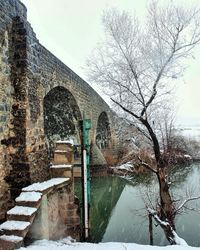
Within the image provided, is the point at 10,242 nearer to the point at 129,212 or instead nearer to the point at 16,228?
the point at 16,228

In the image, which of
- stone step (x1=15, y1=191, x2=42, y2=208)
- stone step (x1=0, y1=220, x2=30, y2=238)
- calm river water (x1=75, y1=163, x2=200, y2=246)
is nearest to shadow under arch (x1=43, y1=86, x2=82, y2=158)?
calm river water (x1=75, y1=163, x2=200, y2=246)

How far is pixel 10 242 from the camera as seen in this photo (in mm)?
3430

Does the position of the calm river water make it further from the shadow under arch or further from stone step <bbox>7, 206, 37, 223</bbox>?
stone step <bbox>7, 206, 37, 223</bbox>

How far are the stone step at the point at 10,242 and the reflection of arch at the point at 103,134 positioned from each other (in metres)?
15.1

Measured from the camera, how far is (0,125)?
479 centimetres

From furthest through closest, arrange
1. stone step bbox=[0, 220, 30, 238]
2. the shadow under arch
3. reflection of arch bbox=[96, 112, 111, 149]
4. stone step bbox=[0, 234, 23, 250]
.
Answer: reflection of arch bbox=[96, 112, 111, 149] → the shadow under arch → stone step bbox=[0, 220, 30, 238] → stone step bbox=[0, 234, 23, 250]

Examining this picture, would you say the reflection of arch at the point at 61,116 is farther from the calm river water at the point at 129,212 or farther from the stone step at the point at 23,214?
the stone step at the point at 23,214

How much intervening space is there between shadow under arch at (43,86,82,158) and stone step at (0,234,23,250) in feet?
20.7

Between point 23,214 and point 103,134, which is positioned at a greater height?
point 103,134

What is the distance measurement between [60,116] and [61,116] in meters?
0.06

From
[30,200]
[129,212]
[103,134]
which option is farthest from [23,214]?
[103,134]

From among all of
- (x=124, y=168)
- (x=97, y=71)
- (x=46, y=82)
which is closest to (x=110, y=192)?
(x=124, y=168)

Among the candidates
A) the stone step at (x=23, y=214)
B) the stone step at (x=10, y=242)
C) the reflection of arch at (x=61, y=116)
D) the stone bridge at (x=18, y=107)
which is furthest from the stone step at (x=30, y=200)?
the reflection of arch at (x=61, y=116)

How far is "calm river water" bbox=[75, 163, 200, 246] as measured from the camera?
25.5 ft
